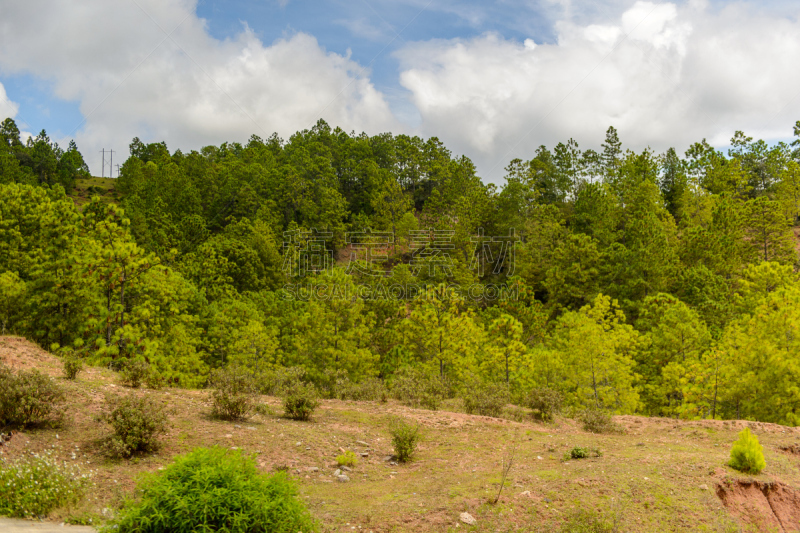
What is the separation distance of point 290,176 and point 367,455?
60.9m

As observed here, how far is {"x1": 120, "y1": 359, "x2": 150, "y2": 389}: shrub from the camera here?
475 inches

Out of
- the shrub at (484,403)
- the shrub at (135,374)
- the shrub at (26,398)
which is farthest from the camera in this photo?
the shrub at (484,403)

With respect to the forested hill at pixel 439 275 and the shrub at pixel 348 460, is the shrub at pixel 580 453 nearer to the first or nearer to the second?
the shrub at pixel 348 460


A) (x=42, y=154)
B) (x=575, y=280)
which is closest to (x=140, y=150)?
(x=42, y=154)

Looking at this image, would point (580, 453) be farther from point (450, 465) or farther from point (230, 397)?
point (230, 397)

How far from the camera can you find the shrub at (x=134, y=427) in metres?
7.80

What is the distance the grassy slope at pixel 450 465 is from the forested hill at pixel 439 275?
15.9ft

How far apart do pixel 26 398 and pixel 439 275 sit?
40.6 meters

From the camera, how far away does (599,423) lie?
13953 millimetres

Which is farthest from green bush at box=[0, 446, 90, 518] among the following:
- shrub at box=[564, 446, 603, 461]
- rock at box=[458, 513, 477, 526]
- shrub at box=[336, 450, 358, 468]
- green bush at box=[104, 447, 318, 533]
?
shrub at box=[564, 446, 603, 461]

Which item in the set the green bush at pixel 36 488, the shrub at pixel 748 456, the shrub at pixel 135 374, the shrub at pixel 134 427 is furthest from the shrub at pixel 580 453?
the shrub at pixel 135 374

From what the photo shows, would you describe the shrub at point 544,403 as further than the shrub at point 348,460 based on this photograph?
Yes

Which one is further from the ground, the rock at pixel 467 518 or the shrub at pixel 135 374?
the shrub at pixel 135 374

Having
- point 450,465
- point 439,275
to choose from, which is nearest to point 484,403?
point 450,465
